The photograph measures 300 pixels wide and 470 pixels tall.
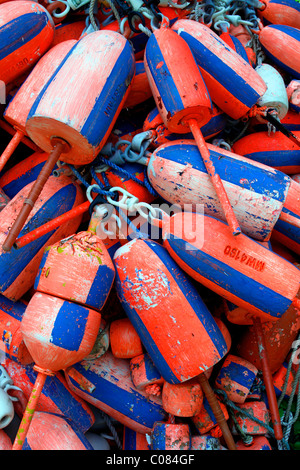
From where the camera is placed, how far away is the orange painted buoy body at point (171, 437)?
1156mm

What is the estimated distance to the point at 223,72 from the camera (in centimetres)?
132

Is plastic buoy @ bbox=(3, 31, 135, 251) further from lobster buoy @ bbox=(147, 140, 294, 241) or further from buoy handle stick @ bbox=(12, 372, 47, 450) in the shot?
buoy handle stick @ bbox=(12, 372, 47, 450)

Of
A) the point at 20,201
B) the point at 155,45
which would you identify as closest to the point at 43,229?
the point at 20,201

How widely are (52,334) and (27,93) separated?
0.83m

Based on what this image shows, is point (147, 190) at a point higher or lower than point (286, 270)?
higher

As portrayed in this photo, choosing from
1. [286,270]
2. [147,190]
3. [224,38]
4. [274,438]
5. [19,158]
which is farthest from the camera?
[19,158]

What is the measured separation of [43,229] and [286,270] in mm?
728

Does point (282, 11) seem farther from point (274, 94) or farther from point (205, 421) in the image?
point (205, 421)

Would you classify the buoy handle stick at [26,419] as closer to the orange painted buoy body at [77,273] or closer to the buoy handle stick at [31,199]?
the orange painted buoy body at [77,273]

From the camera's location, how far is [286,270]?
114cm

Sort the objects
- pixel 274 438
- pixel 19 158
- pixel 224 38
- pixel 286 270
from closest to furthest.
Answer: pixel 286 270, pixel 274 438, pixel 224 38, pixel 19 158

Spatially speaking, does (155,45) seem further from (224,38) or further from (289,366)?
(289,366)

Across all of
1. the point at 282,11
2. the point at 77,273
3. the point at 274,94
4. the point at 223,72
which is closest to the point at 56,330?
the point at 77,273

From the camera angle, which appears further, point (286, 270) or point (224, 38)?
point (224, 38)
